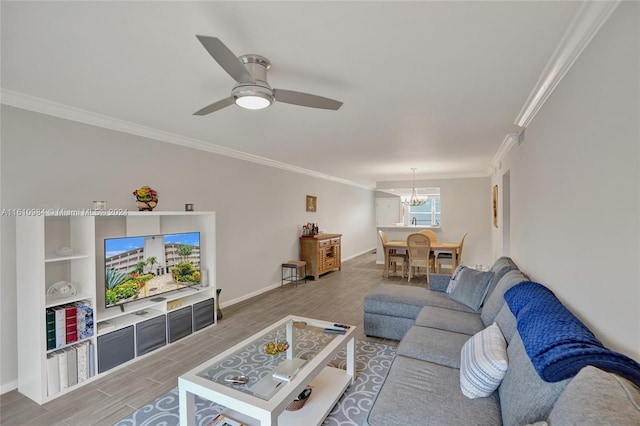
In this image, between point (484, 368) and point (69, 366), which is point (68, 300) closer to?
point (69, 366)

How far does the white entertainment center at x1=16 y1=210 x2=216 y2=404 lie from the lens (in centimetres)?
238

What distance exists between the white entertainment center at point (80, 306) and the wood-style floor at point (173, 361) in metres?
0.10

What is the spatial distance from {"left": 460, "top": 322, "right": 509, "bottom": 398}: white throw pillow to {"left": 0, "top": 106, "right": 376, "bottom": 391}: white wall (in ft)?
11.8

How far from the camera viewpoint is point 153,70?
209 centimetres

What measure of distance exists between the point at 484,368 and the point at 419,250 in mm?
4600

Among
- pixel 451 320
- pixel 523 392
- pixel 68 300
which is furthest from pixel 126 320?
pixel 523 392

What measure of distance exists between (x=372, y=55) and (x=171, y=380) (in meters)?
3.11

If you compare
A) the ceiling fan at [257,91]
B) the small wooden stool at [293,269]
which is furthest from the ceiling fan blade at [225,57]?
the small wooden stool at [293,269]

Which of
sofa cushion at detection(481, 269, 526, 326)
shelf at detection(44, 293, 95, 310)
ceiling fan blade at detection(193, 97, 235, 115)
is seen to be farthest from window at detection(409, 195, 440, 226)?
shelf at detection(44, 293, 95, 310)

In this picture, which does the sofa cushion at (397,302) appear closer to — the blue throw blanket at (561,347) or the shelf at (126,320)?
the blue throw blanket at (561,347)

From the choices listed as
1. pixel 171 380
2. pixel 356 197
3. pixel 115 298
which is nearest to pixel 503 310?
pixel 171 380

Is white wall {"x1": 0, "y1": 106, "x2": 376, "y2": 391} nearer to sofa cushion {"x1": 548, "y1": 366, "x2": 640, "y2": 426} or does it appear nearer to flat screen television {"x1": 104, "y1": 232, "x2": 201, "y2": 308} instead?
flat screen television {"x1": 104, "y1": 232, "x2": 201, "y2": 308}

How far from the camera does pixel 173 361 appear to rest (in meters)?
2.99

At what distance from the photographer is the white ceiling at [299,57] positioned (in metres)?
1.49
